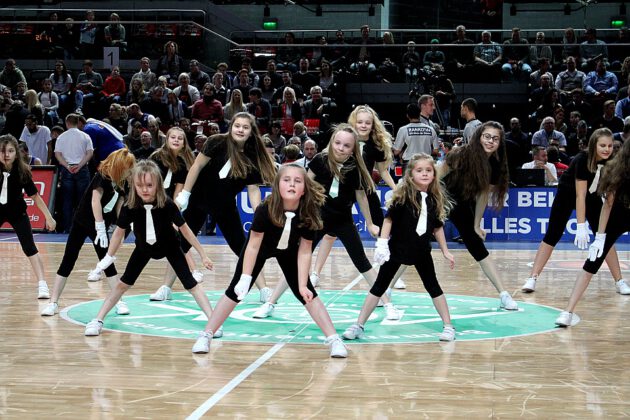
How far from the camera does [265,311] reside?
886 centimetres

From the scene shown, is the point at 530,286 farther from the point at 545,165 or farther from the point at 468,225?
the point at 545,165

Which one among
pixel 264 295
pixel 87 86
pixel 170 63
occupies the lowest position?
pixel 264 295

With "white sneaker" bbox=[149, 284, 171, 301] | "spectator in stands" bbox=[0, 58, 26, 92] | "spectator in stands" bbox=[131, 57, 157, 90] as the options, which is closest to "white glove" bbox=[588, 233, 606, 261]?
"white sneaker" bbox=[149, 284, 171, 301]

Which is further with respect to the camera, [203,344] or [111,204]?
[111,204]

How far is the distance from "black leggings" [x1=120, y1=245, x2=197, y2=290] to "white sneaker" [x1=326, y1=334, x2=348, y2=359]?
1.38 m

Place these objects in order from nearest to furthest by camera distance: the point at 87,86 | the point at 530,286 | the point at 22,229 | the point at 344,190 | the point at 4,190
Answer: the point at 344,190 < the point at 4,190 < the point at 22,229 < the point at 530,286 < the point at 87,86

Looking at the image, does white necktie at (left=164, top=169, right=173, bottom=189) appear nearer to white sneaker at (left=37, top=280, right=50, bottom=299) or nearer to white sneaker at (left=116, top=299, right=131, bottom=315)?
white sneaker at (left=116, top=299, right=131, bottom=315)

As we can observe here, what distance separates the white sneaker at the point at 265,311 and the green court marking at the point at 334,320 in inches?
2.7

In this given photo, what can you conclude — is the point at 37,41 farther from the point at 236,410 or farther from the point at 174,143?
the point at 236,410

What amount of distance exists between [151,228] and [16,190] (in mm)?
2444

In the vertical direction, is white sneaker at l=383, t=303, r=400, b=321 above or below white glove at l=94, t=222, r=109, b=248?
below

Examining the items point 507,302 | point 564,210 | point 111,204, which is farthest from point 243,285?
point 564,210

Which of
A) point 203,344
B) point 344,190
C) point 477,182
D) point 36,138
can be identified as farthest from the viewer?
point 36,138

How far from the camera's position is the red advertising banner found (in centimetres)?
1795
